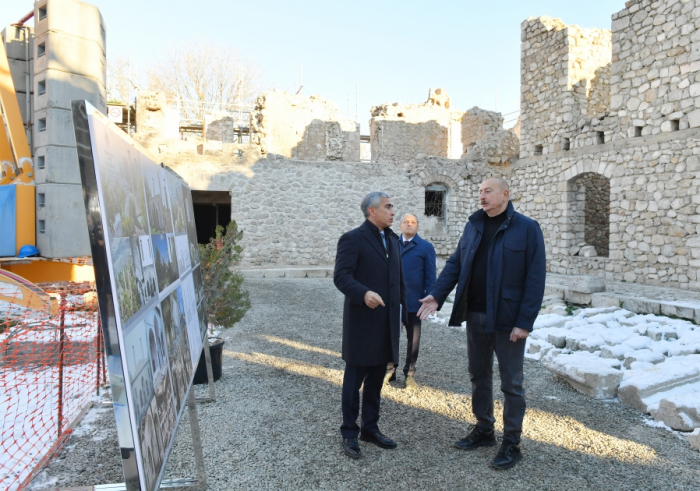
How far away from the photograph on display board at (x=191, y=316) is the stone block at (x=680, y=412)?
11.5 ft

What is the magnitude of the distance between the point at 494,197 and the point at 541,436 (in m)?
1.80

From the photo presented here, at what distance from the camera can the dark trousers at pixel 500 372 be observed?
2.91m

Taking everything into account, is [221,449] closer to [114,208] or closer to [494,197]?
[114,208]

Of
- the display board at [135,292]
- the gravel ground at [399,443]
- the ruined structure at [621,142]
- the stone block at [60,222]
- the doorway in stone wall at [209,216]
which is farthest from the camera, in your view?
the doorway in stone wall at [209,216]

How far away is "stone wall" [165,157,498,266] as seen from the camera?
13156 mm

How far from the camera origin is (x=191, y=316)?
2.78m

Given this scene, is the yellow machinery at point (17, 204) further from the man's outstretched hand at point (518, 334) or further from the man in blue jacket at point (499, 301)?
the man's outstretched hand at point (518, 334)

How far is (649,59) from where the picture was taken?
9398 millimetres

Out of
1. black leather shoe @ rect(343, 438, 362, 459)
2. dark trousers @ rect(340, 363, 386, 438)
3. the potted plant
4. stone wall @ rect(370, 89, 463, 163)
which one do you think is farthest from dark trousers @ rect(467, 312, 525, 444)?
stone wall @ rect(370, 89, 463, 163)

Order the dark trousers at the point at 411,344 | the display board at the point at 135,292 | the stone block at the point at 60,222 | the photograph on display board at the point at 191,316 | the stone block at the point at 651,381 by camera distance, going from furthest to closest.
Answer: the stone block at the point at 60,222
the dark trousers at the point at 411,344
the stone block at the point at 651,381
the photograph on display board at the point at 191,316
the display board at the point at 135,292

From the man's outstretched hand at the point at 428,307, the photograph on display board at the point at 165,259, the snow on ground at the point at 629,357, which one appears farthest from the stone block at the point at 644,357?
the photograph on display board at the point at 165,259

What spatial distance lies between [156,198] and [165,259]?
30 centimetres

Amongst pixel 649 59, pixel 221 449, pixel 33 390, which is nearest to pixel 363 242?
pixel 221 449

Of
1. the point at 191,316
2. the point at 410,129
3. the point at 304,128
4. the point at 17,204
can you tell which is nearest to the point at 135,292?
the point at 191,316
